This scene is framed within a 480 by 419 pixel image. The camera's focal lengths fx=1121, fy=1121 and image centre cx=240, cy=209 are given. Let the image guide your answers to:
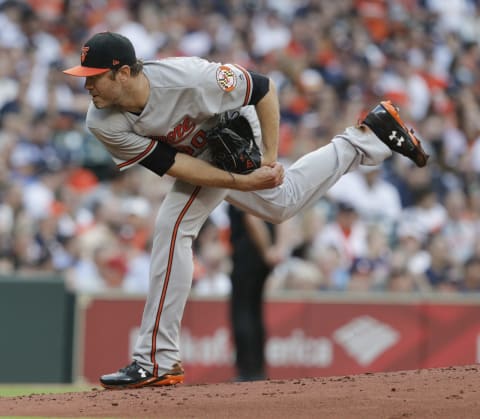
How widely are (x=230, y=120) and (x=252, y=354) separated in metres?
2.73

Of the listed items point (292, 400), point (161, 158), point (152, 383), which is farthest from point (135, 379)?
point (161, 158)

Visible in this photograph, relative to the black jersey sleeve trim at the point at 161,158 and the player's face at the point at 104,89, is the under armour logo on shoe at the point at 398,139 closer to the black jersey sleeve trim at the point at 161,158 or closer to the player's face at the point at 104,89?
the black jersey sleeve trim at the point at 161,158

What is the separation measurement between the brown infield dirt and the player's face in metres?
1.44

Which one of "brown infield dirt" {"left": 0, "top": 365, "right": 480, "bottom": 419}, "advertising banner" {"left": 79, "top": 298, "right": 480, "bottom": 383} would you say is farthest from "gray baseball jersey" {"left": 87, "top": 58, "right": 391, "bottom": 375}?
"advertising banner" {"left": 79, "top": 298, "right": 480, "bottom": 383}

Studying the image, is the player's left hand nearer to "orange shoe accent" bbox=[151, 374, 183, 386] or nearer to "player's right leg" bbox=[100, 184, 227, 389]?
"player's right leg" bbox=[100, 184, 227, 389]

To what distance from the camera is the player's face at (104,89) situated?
5422 mm

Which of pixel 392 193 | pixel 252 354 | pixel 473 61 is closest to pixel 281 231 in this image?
pixel 252 354

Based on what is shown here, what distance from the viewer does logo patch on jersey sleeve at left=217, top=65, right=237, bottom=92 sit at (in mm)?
5641

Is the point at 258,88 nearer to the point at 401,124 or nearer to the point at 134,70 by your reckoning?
the point at 134,70

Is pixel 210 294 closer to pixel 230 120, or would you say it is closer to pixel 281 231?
pixel 281 231

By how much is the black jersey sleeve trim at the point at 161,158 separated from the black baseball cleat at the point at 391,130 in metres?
1.33

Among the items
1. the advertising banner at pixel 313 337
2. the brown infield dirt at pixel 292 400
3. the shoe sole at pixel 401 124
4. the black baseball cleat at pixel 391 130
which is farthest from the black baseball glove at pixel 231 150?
the advertising banner at pixel 313 337

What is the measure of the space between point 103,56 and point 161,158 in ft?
1.91

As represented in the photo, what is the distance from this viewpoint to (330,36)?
50.2 feet
